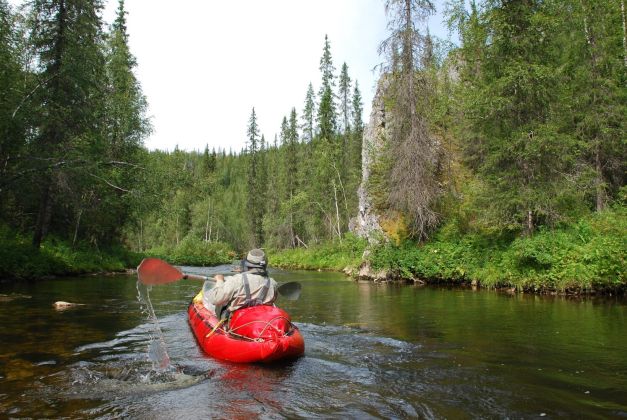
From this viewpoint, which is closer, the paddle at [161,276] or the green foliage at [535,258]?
the paddle at [161,276]

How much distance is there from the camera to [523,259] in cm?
1484

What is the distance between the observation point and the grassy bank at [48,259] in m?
17.9

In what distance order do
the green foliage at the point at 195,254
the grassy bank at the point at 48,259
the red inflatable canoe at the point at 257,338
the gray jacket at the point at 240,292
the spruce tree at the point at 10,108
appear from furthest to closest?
the green foliage at the point at 195,254 < the grassy bank at the point at 48,259 < the spruce tree at the point at 10,108 < the gray jacket at the point at 240,292 < the red inflatable canoe at the point at 257,338

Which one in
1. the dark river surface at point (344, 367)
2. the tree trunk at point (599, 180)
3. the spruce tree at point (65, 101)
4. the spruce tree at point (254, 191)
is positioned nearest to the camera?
the dark river surface at point (344, 367)

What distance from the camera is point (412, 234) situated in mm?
20000

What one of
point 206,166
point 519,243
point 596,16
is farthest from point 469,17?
point 206,166

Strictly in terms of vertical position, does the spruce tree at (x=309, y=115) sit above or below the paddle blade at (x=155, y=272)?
above

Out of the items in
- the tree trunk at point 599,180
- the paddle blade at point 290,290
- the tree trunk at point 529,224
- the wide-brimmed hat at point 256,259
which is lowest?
the paddle blade at point 290,290

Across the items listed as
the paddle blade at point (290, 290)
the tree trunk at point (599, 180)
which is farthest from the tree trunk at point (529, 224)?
the paddle blade at point (290, 290)

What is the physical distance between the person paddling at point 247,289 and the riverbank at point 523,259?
400 inches

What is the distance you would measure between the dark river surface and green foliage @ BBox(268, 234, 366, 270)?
20.3 m

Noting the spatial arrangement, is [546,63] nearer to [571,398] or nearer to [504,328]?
[504,328]

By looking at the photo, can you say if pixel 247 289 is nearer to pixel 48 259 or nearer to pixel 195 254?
pixel 48 259

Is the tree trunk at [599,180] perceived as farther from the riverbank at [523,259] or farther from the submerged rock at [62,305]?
the submerged rock at [62,305]
